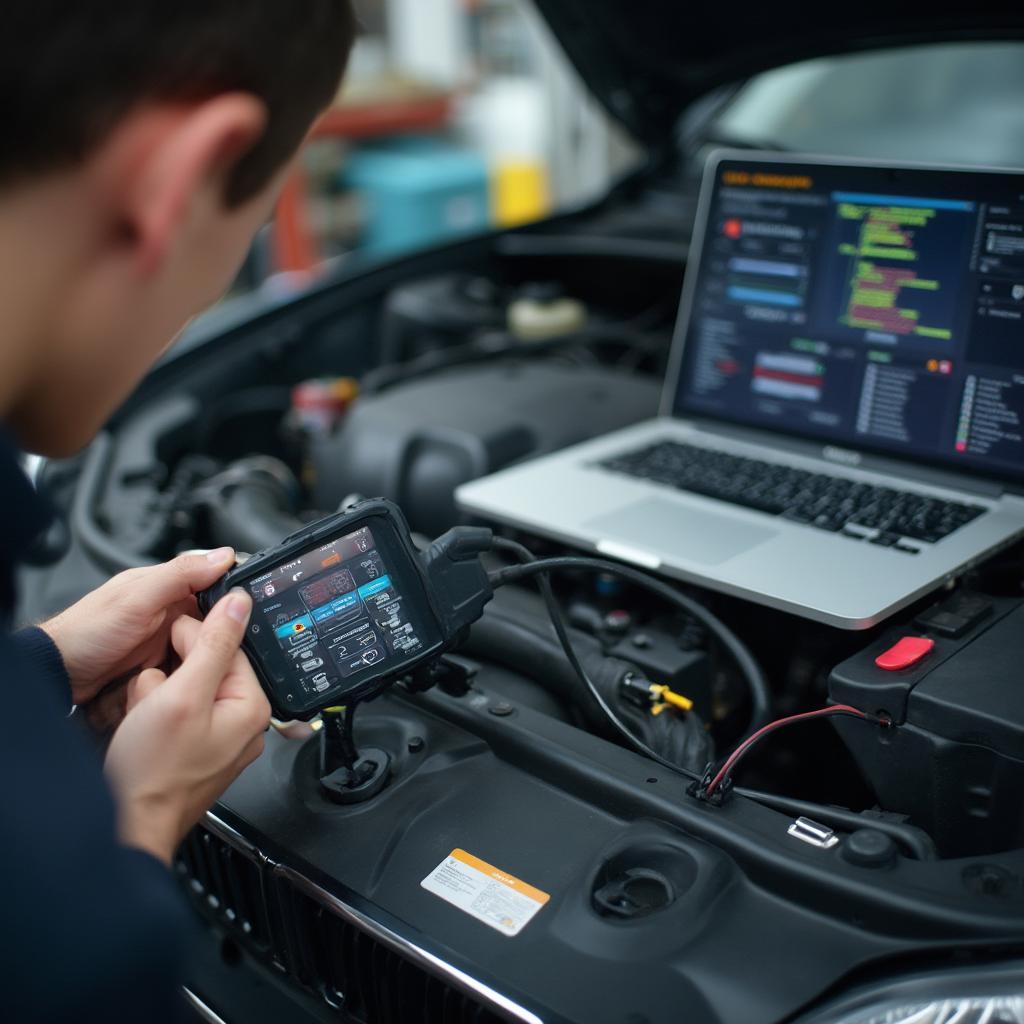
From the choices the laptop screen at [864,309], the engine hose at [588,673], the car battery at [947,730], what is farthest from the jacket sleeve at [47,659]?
the laptop screen at [864,309]

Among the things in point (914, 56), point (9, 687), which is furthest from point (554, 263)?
point (9, 687)

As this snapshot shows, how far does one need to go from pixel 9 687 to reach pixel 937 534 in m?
0.81

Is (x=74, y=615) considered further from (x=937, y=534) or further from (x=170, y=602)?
(x=937, y=534)

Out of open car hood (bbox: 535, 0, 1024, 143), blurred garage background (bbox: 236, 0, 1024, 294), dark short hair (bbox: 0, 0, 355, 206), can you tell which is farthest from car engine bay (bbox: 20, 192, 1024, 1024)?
blurred garage background (bbox: 236, 0, 1024, 294)

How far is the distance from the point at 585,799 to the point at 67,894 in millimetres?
415

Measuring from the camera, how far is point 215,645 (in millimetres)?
700

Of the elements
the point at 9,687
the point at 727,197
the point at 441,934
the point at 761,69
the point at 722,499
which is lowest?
the point at 441,934

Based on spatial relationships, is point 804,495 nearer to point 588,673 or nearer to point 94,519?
point 588,673

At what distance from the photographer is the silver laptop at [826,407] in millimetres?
999

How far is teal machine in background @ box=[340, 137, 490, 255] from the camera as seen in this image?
5117 millimetres

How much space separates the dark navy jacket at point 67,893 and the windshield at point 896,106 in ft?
4.67

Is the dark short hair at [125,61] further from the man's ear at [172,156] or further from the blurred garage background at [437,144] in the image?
the blurred garage background at [437,144]

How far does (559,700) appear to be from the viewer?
957 mm

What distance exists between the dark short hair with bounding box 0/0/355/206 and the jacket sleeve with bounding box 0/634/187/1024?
244 mm
